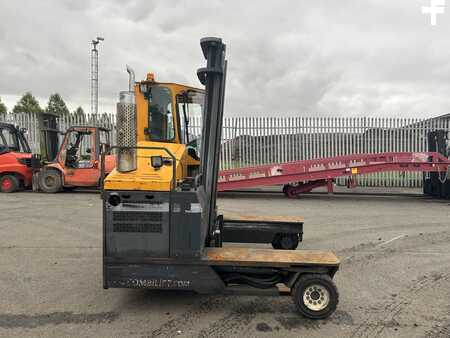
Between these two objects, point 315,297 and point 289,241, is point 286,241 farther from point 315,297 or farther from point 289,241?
point 315,297

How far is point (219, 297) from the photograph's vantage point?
4527mm

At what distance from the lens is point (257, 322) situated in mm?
3879

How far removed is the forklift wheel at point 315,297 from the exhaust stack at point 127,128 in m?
2.17

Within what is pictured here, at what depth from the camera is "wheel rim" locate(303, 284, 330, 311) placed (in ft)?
12.9

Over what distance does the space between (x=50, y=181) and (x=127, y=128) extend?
10.6 m

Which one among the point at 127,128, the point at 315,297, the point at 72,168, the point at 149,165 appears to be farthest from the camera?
the point at 72,168

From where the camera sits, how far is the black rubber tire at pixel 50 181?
13.1 meters

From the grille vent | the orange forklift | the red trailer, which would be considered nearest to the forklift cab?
the orange forklift

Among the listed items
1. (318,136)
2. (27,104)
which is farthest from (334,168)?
(27,104)

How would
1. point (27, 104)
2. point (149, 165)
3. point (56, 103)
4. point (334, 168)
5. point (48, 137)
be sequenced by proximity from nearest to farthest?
point (149, 165)
point (334, 168)
point (48, 137)
point (27, 104)
point (56, 103)

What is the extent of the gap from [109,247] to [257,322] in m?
1.70

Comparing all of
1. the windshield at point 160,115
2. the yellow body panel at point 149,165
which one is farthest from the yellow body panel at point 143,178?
the windshield at point 160,115

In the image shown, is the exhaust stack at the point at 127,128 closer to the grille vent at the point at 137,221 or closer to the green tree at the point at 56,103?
the grille vent at the point at 137,221

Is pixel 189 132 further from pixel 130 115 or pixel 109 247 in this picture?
pixel 109 247
